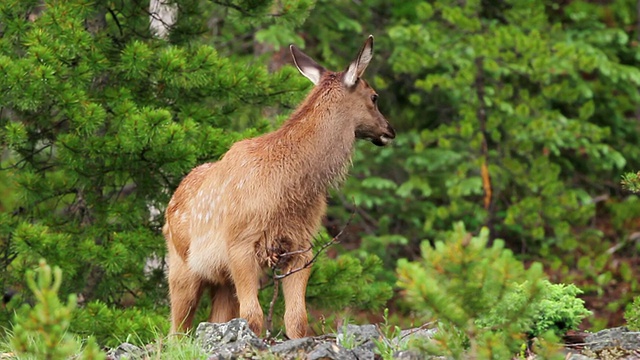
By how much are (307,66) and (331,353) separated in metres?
3.27

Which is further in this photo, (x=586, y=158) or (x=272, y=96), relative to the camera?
(x=586, y=158)

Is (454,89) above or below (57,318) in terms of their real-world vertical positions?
below

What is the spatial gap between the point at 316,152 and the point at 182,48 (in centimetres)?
322

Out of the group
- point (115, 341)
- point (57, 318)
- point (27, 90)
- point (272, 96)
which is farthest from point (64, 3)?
point (57, 318)

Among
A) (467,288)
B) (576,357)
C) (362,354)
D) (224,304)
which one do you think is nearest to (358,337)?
(362,354)

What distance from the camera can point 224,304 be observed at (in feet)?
28.8

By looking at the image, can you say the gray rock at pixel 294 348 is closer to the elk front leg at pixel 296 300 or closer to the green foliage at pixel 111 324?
the elk front leg at pixel 296 300

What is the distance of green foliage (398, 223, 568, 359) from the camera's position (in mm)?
4730

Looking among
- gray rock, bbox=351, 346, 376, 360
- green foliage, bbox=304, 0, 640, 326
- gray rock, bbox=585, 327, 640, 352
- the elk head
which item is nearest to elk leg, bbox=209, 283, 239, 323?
the elk head

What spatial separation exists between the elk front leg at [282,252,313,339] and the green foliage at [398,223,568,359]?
272cm

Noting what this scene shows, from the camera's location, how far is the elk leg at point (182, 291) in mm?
8625

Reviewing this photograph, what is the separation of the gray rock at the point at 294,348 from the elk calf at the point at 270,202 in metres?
1.12

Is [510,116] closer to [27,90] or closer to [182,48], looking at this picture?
[182,48]

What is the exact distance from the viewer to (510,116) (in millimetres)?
15492
